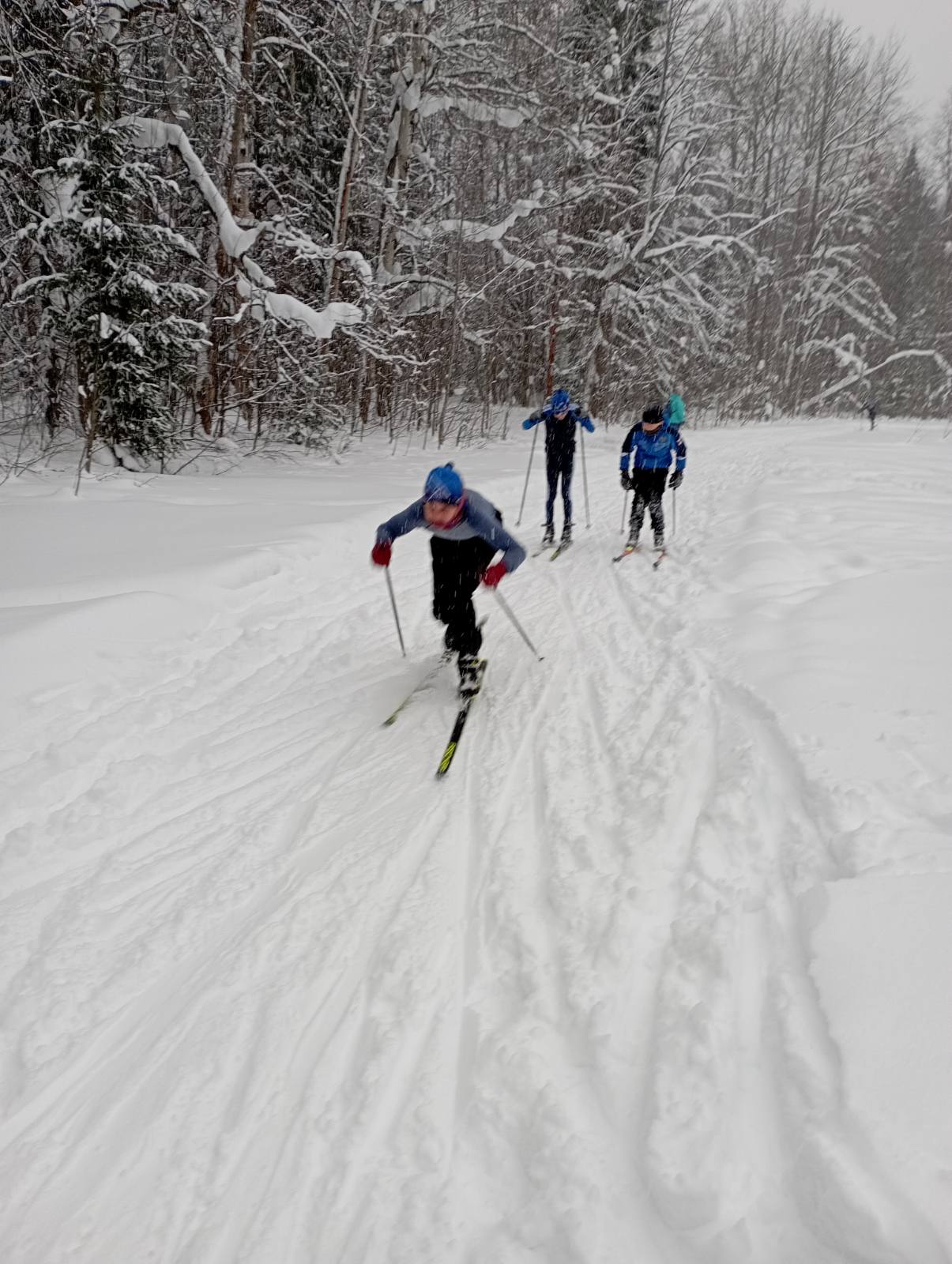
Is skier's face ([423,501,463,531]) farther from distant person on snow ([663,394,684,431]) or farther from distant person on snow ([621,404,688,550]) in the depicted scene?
distant person on snow ([663,394,684,431])

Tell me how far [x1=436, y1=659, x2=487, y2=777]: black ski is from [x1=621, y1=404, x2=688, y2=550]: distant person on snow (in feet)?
13.3

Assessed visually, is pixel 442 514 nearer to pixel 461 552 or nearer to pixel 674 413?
pixel 461 552

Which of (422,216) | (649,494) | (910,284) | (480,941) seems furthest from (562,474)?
(910,284)

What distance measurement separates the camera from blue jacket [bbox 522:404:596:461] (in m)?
8.22

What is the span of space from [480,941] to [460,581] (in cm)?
260

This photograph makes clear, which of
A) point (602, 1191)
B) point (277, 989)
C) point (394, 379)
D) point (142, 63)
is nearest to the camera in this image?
point (602, 1191)

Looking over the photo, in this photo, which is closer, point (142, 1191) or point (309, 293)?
point (142, 1191)

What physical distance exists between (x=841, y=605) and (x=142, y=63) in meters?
15.5

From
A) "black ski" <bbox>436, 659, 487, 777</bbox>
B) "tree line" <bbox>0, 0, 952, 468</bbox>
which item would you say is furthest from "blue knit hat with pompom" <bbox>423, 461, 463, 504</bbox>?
"tree line" <bbox>0, 0, 952, 468</bbox>

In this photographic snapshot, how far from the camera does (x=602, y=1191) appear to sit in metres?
1.78

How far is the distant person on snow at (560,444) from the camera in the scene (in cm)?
819

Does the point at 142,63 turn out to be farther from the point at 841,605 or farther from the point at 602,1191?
the point at 602,1191

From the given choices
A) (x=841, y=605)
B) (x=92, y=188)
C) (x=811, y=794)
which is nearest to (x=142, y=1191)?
(x=811, y=794)

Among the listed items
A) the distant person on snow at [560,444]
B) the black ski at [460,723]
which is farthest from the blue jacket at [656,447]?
the black ski at [460,723]
